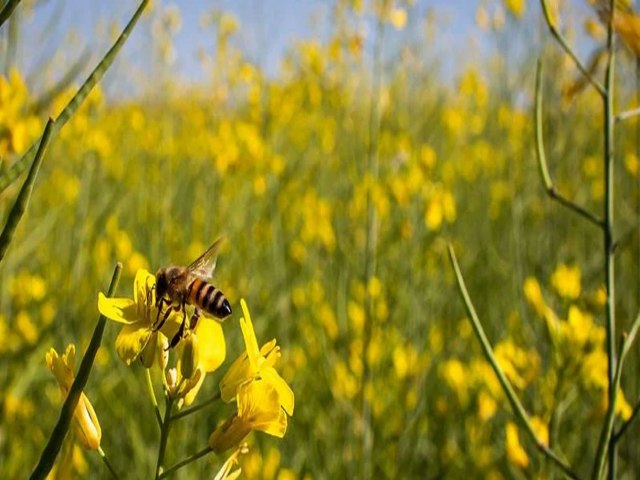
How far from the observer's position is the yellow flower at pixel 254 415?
1.69ft

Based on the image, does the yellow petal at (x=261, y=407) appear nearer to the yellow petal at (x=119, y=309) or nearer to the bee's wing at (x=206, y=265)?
the yellow petal at (x=119, y=309)

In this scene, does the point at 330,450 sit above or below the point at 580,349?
below

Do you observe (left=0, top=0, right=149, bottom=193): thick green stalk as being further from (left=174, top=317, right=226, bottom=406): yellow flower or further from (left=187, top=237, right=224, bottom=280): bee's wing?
(left=187, top=237, right=224, bottom=280): bee's wing

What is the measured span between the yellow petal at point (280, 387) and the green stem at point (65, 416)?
0.38 feet

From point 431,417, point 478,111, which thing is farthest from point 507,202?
point 431,417

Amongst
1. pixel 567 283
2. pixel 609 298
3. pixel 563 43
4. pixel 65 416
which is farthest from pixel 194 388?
pixel 567 283

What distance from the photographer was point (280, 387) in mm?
511

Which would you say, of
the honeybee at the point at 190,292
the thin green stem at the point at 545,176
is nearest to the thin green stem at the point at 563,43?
the thin green stem at the point at 545,176

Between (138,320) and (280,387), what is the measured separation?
0.11 metres

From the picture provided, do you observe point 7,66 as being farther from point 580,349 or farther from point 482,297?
point 482,297

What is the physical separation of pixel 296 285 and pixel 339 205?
429 mm

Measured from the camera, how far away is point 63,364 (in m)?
0.48

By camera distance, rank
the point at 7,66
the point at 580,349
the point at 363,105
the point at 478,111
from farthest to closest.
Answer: the point at 478,111 → the point at 363,105 → the point at 580,349 → the point at 7,66

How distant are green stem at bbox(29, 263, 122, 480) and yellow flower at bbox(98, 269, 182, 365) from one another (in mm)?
61
